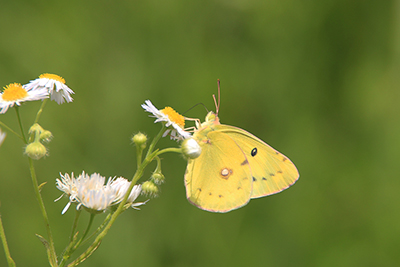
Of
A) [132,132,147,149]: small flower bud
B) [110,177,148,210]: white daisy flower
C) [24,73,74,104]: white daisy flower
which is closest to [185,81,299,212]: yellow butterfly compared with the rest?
[110,177,148,210]: white daisy flower

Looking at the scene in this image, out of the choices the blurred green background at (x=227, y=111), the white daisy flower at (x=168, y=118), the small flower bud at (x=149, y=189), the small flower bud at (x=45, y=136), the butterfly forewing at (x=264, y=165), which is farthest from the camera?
the blurred green background at (x=227, y=111)

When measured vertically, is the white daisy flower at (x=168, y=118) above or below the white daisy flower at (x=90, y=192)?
above

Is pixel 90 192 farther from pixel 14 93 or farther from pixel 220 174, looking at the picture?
pixel 220 174

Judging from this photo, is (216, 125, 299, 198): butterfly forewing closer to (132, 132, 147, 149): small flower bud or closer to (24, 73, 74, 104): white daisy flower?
(132, 132, 147, 149): small flower bud

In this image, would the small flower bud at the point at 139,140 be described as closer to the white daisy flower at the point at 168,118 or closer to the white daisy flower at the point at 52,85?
the white daisy flower at the point at 168,118

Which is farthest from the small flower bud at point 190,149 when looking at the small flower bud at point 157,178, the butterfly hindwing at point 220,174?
the butterfly hindwing at point 220,174

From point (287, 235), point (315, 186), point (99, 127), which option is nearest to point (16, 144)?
point (99, 127)

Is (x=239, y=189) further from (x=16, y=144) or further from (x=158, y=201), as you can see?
(x=16, y=144)
